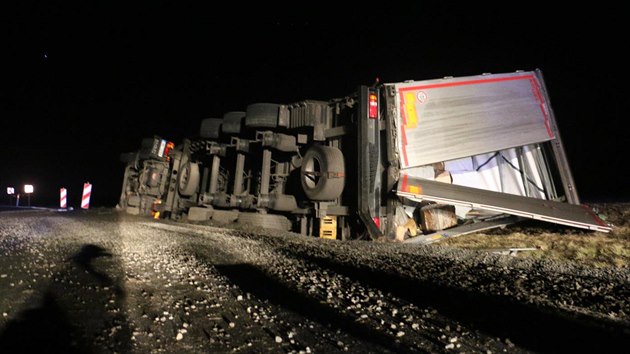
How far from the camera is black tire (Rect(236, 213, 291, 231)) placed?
6.62m

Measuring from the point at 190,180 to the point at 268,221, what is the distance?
4.17 meters

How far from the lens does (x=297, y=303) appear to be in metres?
2.07

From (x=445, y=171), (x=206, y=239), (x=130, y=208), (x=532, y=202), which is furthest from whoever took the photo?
(x=130, y=208)

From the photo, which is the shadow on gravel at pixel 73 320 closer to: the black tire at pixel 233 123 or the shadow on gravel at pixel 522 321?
the shadow on gravel at pixel 522 321

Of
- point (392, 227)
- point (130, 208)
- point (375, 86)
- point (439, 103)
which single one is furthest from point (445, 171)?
point (130, 208)

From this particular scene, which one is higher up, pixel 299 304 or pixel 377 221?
pixel 377 221

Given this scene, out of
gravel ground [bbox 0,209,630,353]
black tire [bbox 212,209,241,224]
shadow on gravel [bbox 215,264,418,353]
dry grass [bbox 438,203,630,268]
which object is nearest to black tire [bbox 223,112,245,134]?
black tire [bbox 212,209,241,224]

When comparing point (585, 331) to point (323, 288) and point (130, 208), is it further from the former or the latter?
point (130, 208)

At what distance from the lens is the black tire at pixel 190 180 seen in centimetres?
955

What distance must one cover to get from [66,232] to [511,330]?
20.2 feet

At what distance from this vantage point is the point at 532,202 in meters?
6.13

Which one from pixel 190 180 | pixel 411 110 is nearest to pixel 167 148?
pixel 190 180

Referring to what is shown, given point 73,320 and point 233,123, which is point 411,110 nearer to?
point 233,123

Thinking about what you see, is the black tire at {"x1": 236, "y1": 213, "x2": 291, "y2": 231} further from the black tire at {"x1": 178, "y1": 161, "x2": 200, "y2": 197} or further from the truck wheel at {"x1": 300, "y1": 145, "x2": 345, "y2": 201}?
the black tire at {"x1": 178, "y1": 161, "x2": 200, "y2": 197}
